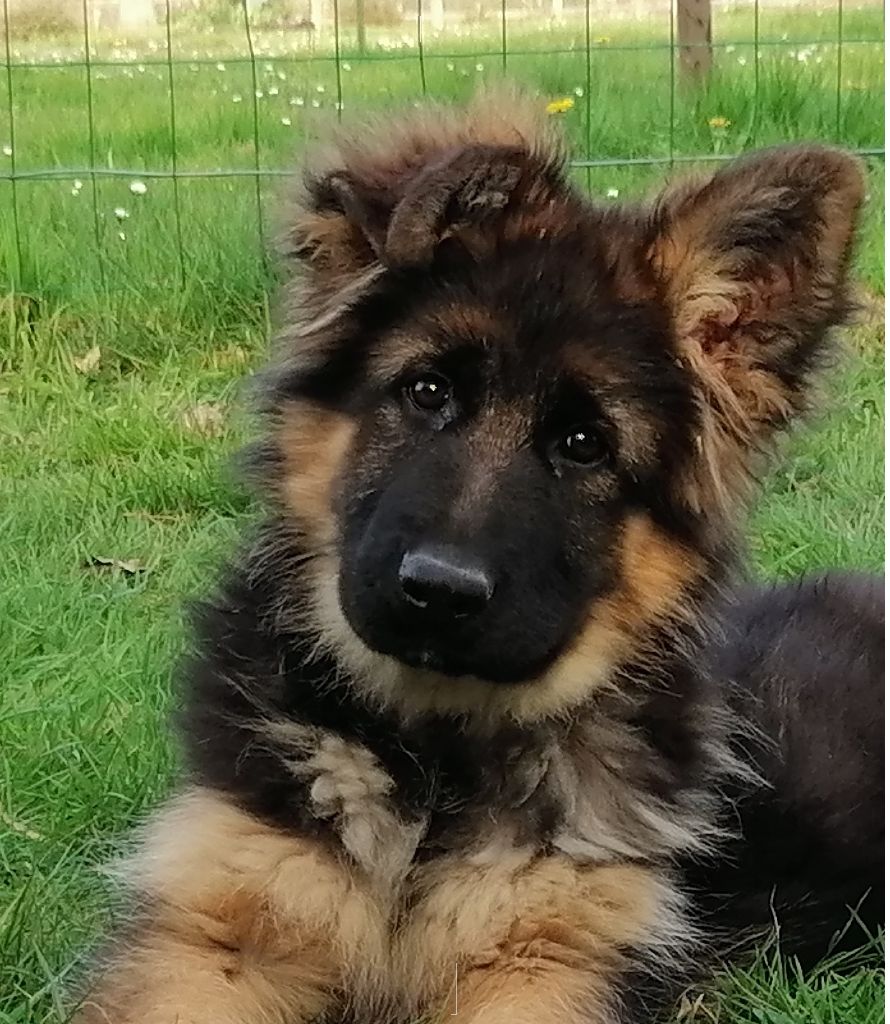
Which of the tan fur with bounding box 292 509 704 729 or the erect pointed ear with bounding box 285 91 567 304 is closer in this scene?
the erect pointed ear with bounding box 285 91 567 304

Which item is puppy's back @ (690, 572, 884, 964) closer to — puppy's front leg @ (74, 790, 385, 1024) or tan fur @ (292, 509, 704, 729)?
tan fur @ (292, 509, 704, 729)

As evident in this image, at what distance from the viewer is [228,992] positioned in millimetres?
2695

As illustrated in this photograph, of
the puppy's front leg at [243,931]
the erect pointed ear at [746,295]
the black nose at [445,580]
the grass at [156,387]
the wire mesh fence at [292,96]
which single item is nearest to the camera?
the black nose at [445,580]

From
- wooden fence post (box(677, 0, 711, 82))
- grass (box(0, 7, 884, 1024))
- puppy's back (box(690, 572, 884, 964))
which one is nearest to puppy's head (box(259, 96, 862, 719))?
grass (box(0, 7, 884, 1024))

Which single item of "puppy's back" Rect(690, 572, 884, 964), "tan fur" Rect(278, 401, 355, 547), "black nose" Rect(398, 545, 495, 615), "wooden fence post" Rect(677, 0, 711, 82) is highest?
"wooden fence post" Rect(677, 0, 711, 82)

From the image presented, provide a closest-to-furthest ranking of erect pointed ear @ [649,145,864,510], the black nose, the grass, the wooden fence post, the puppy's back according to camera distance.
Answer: the black nose
erect pointed ear @ [649,145,864,510]
the puppy's back
the grass
the wooden fence post

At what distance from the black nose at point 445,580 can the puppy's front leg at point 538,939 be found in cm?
52

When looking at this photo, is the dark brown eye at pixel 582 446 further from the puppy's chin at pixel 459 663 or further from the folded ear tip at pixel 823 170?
the folded ear tip at pixel 823 170

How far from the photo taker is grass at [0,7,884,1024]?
3.42 m

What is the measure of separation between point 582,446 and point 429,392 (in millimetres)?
289

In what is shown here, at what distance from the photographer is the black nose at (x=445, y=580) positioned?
2.60m

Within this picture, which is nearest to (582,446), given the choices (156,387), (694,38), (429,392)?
(429,392)

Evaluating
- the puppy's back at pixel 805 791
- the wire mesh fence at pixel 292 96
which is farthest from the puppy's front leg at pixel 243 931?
the wire mesh fence at pixel 292 96

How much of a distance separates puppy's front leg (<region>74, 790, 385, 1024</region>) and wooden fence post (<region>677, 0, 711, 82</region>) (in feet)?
21.4
